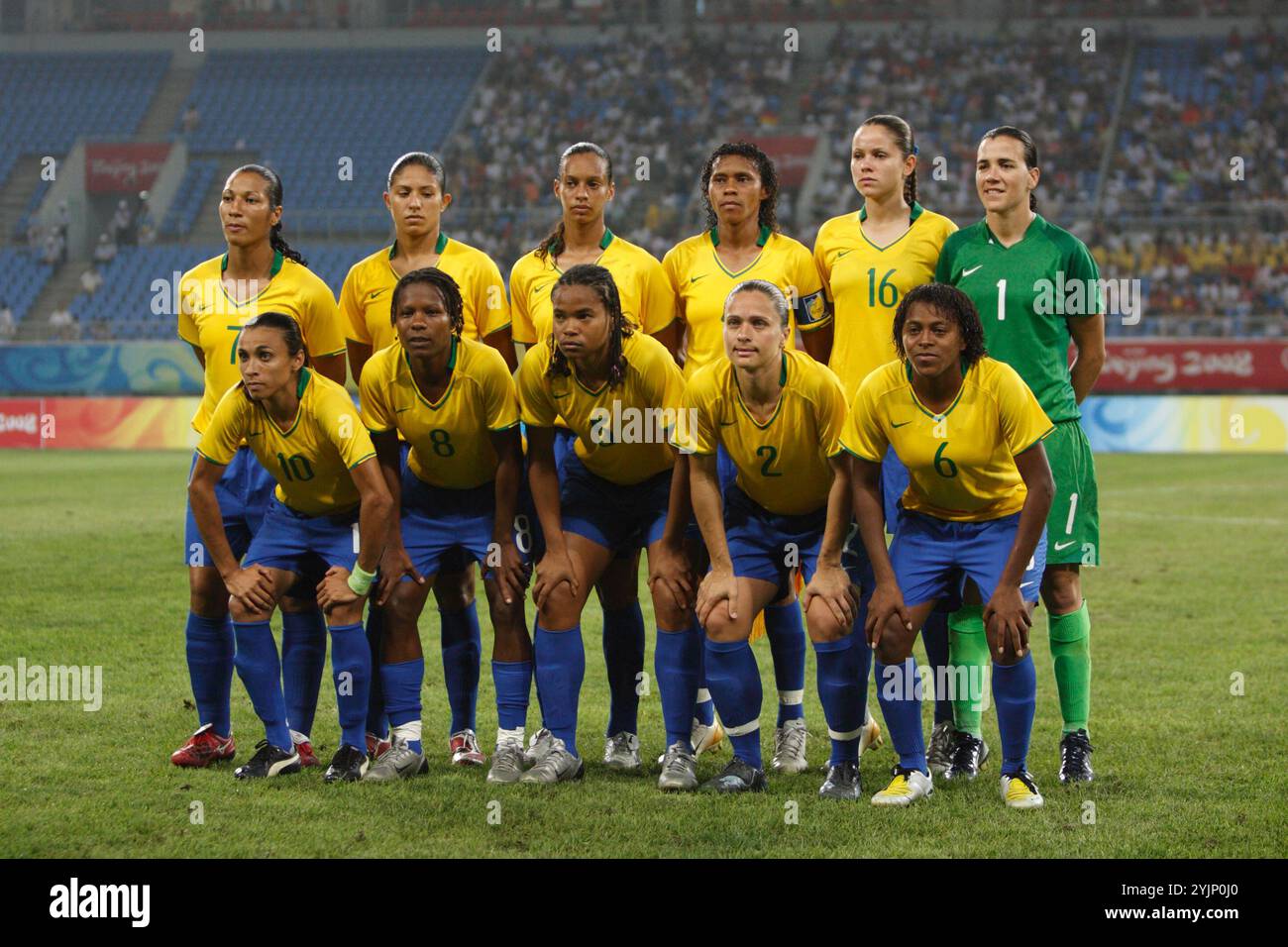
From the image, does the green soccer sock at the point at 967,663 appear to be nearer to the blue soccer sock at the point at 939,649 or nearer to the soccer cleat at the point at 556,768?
the blue soccer sock at the point at 939,649

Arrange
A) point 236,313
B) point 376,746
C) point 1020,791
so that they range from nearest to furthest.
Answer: point 1020,791
point 236,313
point 376,746

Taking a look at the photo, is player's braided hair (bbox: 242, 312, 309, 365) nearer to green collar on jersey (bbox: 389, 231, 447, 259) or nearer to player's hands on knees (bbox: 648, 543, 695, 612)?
green collar on jersey (bbox: 389, 231, 447, 259)

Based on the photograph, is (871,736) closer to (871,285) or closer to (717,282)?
(871,285)

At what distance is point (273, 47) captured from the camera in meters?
37.7

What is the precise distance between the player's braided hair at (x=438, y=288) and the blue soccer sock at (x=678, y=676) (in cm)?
138

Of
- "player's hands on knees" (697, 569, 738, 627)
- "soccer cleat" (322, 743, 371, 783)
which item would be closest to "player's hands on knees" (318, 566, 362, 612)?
"soccer cleat" (322, 743, 371, 783)

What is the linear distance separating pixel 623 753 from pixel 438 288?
1.90m

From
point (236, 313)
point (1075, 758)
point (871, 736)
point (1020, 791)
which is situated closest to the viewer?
point (1020, 791)

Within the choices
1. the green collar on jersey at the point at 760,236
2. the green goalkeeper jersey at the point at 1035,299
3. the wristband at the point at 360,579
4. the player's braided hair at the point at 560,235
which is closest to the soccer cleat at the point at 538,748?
the wristband at the point at 360,579

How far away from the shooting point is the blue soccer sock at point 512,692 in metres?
5.73

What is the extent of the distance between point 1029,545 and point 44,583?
25.3ft

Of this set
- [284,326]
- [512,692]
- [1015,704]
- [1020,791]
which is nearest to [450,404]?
[284,326]

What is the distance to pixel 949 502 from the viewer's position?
17.4ft

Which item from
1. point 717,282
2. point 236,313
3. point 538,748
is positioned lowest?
point 538,748
